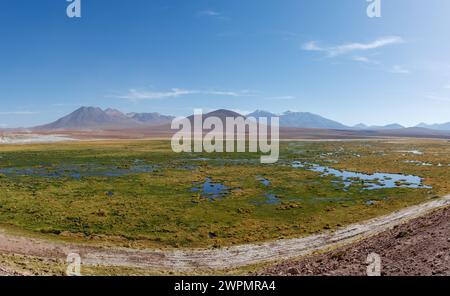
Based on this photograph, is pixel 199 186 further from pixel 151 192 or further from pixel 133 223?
pixel 133 223

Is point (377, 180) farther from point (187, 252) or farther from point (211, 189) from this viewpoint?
point (187, 252)

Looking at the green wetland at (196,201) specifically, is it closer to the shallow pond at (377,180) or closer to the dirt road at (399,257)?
the shallow pond at (377,180)

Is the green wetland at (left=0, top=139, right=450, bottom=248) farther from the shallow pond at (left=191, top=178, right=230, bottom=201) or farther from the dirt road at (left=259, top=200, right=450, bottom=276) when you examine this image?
the dirt road at (left=259, top=200, right=450, bottom=276)

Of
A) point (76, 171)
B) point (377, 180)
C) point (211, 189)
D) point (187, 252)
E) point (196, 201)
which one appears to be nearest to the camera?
point (187, 252)

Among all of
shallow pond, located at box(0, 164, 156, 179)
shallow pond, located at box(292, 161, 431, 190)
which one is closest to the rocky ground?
shallow pond, located at box(292, 161, 431, 190)

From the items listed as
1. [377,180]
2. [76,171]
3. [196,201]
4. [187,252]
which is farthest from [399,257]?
[76,171]
